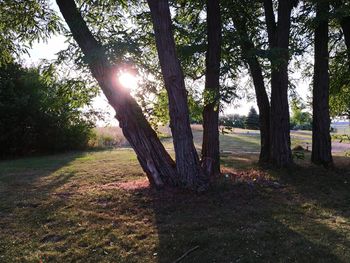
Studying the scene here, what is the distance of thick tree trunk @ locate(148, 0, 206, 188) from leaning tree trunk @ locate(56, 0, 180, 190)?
1.21 ft

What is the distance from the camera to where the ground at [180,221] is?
4.08 m

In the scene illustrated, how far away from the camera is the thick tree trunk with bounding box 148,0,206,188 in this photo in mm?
6211

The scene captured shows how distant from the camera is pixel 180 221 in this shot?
5.14m

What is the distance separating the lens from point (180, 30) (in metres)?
7.72

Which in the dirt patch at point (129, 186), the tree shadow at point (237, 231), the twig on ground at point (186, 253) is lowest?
the twig on ground at point (186, 253)

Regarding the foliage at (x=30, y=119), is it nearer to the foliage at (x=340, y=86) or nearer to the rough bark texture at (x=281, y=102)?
the rough bark texture at (x=281, y=102)

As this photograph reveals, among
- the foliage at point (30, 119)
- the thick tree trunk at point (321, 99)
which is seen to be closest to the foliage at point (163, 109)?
the thick tree trunk at point (321, 99)

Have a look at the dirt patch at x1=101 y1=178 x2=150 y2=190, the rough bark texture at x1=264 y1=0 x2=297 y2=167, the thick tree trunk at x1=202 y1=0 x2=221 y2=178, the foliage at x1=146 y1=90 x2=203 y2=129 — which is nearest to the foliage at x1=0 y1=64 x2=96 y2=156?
the foliage at x1=146 y1=90 x2=203 y2=129

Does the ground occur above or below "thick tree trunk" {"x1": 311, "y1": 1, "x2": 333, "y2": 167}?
below

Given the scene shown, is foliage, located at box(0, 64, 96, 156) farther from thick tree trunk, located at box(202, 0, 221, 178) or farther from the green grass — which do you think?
the green grass

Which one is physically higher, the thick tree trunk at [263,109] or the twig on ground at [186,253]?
the thick tree trunk at [263,109]

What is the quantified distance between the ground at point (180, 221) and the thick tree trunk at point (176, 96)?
41 cm

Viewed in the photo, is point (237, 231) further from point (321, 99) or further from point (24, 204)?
point (321, 99)

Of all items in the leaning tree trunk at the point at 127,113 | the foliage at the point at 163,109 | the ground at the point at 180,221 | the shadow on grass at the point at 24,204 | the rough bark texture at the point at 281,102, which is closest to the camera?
the ground at the point at 180,221
